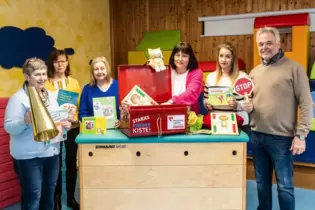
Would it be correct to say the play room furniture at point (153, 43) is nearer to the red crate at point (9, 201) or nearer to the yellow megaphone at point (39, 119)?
the red crate at point (9, 201)

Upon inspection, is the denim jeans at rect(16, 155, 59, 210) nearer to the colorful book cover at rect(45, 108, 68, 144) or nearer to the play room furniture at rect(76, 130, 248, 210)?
the colorful book cover at rect(45, 108, 68, 144)

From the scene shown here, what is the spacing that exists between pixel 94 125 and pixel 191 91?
75cm

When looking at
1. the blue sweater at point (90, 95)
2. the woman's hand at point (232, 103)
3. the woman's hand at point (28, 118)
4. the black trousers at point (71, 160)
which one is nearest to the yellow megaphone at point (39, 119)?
the woman's hand at point (28, 118)

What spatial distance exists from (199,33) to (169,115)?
107 inches

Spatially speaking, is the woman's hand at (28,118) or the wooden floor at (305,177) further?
the wooden floor at (305,177)

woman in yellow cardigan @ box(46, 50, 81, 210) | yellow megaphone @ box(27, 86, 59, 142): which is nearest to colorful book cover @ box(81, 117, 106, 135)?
yellow megaphone @ box(27, 86, 59, 142)

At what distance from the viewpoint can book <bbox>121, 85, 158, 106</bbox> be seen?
2.48 m

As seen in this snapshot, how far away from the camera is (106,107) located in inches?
109

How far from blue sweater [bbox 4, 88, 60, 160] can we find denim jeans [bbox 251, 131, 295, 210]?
1.50 metres

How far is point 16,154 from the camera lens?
2453 millimetres

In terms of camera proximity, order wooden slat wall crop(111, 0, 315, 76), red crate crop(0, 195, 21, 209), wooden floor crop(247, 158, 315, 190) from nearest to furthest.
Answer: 1. red crate crop(0, 195, 21, 209)
2. wooden floor crop(247, 158, 315, 190)
3. wooden slat wall crop(111, 0, 315, 76)

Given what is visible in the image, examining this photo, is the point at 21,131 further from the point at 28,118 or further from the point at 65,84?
the point at 65,84

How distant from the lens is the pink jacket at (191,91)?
268 centimetres

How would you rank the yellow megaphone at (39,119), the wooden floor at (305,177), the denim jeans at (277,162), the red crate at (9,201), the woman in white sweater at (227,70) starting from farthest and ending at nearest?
the wooden floor at (305,177)
the red crate at (9,201)
the woman in white sweater at (227,70)
the denim jeans at (277,162)
the yellow megaphone at (39,119)
